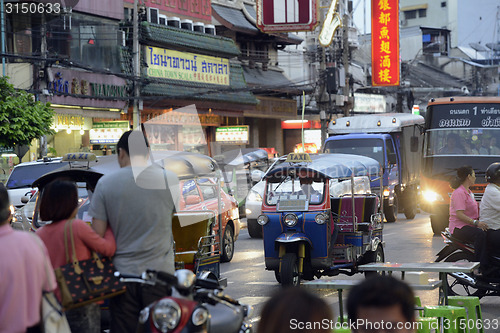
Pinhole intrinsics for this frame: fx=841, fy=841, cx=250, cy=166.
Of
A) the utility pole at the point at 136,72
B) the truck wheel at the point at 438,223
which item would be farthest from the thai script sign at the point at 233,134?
the truck wheel at the point at 438,223

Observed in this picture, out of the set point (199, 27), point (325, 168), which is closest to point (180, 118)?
point (199, 27)

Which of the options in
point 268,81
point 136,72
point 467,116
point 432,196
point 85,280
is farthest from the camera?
point 268,81

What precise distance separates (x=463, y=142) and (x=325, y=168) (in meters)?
9.26

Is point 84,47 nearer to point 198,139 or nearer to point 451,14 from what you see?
point 198,139

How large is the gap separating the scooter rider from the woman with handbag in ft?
19.0

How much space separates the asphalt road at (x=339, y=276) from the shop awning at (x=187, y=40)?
46.0ft

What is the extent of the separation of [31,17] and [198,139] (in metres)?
14.1

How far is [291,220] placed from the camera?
1179 centimetres

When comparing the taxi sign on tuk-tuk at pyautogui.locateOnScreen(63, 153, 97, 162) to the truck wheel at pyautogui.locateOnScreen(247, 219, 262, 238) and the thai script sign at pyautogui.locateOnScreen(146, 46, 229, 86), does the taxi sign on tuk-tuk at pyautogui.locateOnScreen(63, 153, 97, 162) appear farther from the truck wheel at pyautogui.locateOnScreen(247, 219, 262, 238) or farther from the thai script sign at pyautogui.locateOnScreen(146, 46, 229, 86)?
the thai script sign at pyautogui.locateOnScreen(146, 46, 229, 86)

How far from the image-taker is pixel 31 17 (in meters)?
29.5

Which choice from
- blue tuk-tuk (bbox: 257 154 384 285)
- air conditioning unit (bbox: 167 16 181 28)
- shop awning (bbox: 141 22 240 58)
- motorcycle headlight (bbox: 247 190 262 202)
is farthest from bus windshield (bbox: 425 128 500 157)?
air conditioning unit (bbox: 167 16 181 28)

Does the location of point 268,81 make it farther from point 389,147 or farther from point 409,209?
point 389,147

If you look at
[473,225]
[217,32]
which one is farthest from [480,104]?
[217,32]

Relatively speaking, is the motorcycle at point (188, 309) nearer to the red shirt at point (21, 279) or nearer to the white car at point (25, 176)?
the red shirt at point (21, 279)
